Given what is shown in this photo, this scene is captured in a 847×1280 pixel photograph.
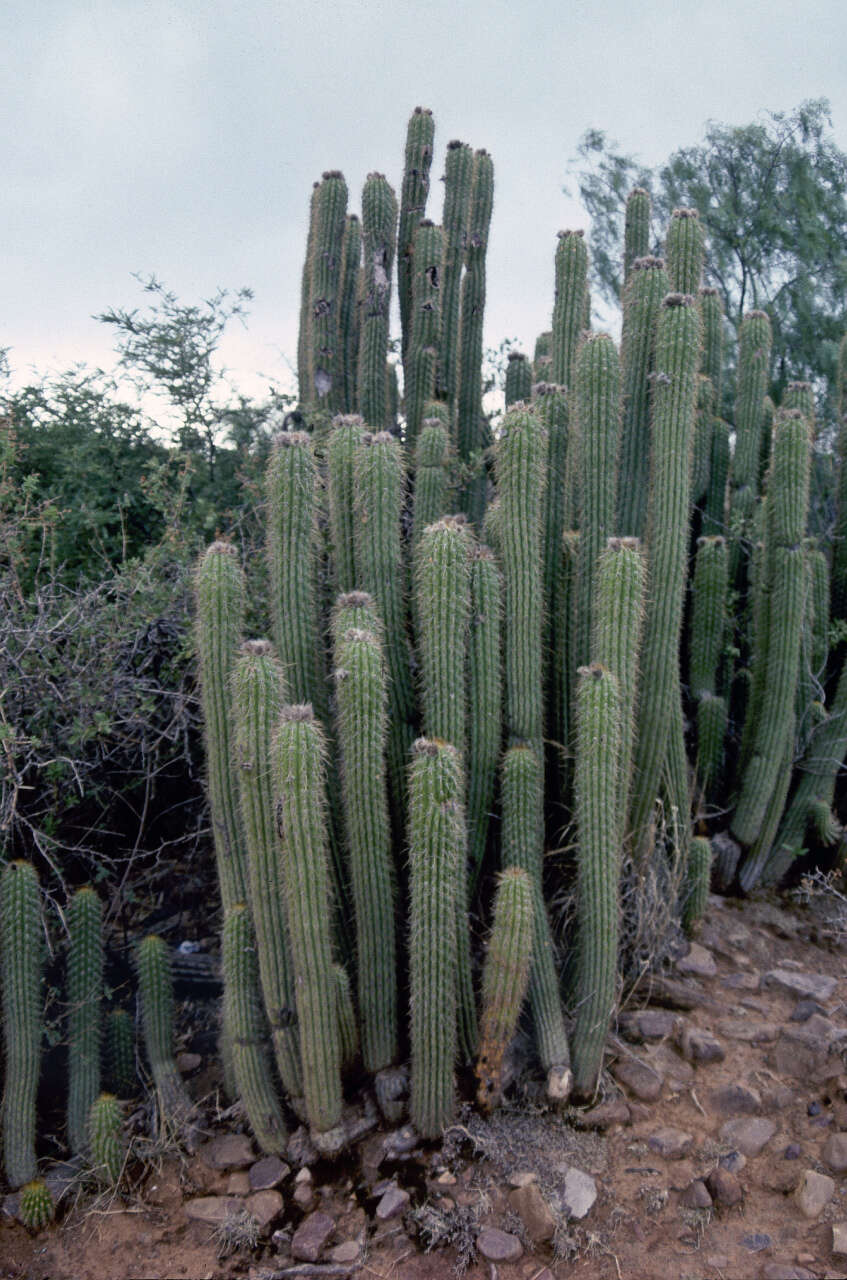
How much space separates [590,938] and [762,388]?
3619mm

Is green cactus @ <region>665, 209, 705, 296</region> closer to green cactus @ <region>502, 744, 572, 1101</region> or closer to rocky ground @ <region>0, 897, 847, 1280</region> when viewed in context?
green cactus @ <region>502, 744, 572, 1101</region>

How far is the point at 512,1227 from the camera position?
2936 millimetres

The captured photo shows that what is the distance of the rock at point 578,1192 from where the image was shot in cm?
298

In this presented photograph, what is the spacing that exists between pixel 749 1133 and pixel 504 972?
1.02m

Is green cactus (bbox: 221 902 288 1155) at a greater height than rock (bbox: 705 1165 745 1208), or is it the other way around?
green cactus (bbox: 221 902 288 1155)

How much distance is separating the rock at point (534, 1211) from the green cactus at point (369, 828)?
0.67m

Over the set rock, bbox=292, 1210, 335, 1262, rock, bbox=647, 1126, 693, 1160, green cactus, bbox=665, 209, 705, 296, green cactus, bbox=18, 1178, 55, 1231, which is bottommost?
green cactus, bbox=18, 1178, 55, 1231

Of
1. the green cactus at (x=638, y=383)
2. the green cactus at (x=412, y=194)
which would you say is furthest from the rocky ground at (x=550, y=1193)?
the green cactus at (x=412, y=194)

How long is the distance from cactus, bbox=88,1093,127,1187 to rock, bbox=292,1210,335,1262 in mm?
714

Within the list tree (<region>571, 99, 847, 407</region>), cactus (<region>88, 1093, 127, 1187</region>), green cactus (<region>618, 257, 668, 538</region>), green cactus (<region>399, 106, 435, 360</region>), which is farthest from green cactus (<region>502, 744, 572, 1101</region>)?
tree (<region>571, 99, 847, 407</region>)

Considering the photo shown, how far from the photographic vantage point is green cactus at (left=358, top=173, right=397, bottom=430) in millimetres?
5949

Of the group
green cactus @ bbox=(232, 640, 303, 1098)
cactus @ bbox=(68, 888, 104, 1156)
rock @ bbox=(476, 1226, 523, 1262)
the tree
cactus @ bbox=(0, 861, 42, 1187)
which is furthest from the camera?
the tree

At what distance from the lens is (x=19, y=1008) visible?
3500 millimetres

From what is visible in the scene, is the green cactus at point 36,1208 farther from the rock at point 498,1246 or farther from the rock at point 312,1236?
the rock at point 498,1246
